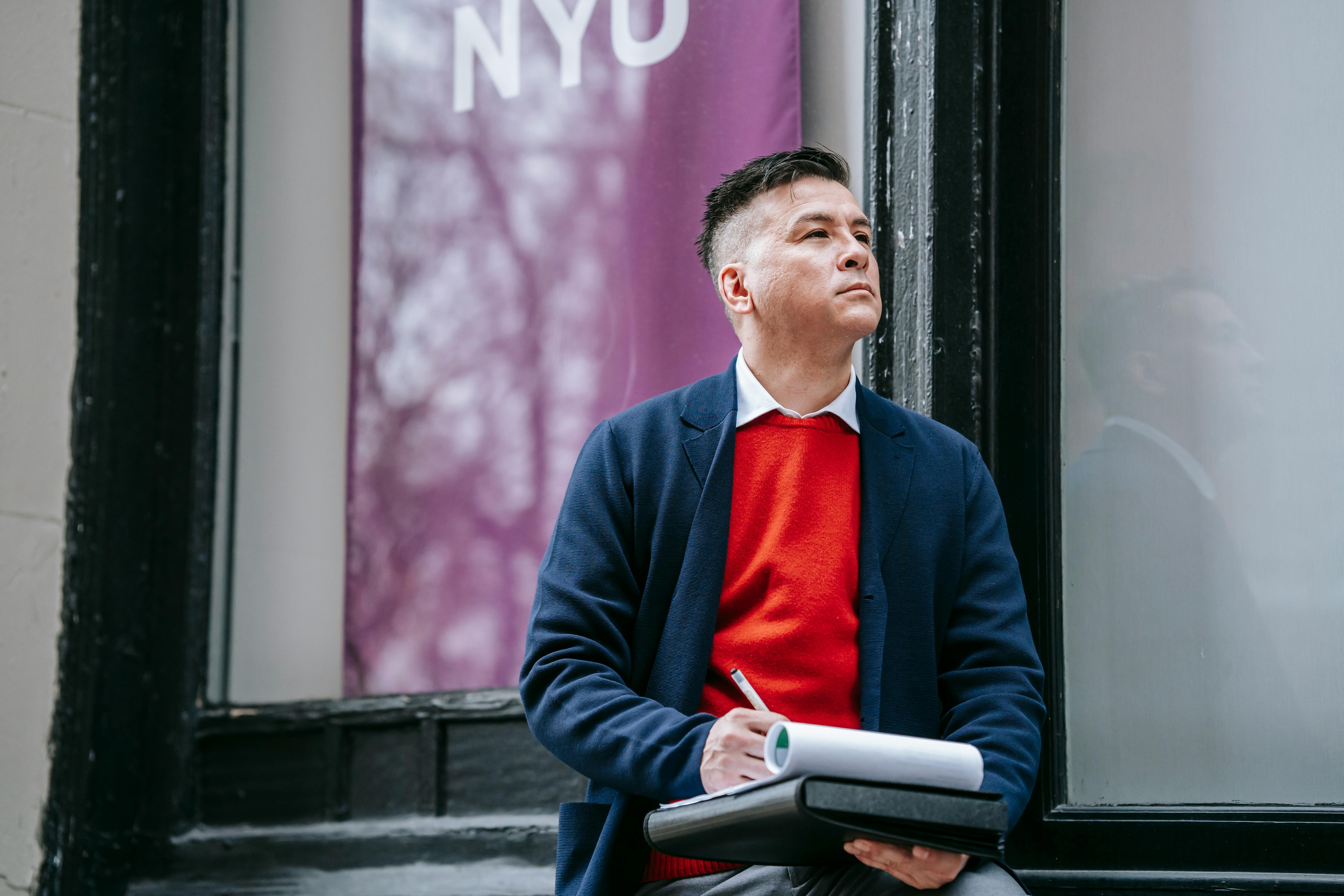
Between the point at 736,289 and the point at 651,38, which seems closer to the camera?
the point at 736,289

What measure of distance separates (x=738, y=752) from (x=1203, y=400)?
1.46 m

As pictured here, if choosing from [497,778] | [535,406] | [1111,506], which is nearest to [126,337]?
[535,406]

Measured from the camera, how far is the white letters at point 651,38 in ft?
10.3

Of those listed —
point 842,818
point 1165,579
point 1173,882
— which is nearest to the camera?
point 842,818

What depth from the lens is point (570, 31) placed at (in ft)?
10.8

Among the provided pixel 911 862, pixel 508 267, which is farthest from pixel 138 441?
pixel 911 862

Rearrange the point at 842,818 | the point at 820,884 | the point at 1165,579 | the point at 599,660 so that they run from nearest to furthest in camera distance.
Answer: the point at 842,818
the point at 820,884
the point at 599,660
the point at 1165,579

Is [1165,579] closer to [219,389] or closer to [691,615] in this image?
[691,615]

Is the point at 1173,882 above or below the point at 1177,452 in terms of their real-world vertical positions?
below

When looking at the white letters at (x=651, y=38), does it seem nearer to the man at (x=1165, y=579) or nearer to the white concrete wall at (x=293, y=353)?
the white concrete wall at (x=293, y=353)

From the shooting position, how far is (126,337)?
3410 millimetres

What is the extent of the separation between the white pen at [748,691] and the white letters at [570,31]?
1.94 m

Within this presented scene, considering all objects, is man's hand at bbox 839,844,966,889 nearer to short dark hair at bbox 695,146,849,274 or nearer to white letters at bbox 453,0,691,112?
short dark hair at bbox 695,146,849,274

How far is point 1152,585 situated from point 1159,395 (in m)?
0.38
